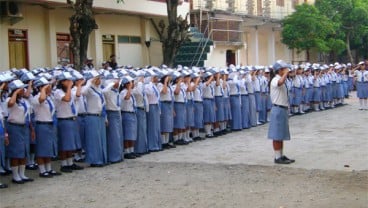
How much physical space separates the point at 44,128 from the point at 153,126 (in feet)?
11.1

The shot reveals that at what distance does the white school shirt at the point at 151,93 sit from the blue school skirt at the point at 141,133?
42cm

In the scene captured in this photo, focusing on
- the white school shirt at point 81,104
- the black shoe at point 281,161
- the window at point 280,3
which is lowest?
the black shoe at point 281,161

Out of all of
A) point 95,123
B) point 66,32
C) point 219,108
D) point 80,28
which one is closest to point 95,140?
point 95,123

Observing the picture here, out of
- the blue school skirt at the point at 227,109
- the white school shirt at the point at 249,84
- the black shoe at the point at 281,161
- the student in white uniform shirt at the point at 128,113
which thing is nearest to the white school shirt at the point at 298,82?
the white school shirt at the point at 249,84

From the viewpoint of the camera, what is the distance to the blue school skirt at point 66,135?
1137 centimetres

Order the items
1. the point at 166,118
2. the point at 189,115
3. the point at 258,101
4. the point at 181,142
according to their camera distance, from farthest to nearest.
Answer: the point at 258,101
the point at 189,115
the point at 181,142
the point at 166,118

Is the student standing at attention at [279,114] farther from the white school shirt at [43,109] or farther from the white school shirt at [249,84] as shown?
the white school shirt at [249,84]

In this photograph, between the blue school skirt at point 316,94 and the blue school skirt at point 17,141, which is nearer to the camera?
the blue school skirt at point 17,141

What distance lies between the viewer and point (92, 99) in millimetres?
11859

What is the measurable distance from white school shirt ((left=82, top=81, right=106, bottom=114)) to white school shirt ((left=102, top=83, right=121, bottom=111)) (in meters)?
0.44

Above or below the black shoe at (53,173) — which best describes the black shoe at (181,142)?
above

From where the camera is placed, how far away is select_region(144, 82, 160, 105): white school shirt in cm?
1370

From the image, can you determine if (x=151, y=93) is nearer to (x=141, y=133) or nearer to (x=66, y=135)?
(x=141, y=133)

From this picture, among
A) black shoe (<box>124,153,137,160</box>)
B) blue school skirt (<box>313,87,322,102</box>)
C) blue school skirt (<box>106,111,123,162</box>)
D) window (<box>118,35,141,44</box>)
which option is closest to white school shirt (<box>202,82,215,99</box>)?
black shoe (<box>124,153,137,160</box>)
